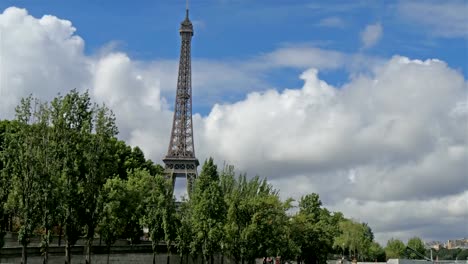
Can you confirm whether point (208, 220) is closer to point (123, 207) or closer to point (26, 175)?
point (123, 207)

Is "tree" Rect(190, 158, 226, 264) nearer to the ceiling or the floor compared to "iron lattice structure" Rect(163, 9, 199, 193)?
nearer to the floor

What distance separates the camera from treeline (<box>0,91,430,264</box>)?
45.1 meters

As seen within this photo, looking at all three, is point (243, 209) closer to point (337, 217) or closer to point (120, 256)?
point (120, 256)

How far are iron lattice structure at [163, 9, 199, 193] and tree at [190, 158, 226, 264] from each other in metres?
70.5

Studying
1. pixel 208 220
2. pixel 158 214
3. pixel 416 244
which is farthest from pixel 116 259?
pixel 416 244

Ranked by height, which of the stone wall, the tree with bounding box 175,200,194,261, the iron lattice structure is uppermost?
the iron lattice structure

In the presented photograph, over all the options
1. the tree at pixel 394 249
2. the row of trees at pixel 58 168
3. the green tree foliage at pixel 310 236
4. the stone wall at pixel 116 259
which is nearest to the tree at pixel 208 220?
the stone wall at pixel 116 259

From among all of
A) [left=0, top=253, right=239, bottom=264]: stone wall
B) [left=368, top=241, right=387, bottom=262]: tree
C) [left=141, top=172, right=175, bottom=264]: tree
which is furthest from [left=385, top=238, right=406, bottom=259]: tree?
[left=141, top=172, right=175, bottom=264]: tree

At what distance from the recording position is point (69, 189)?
46.8 metres

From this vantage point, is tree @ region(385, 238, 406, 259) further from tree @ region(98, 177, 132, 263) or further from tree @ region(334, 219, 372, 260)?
tree @ region(98, 177, 132, 263)

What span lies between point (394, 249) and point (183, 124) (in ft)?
214

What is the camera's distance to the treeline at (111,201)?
148 feet

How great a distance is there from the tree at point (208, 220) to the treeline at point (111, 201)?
9 centimetres

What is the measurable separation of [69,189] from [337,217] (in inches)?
3637
